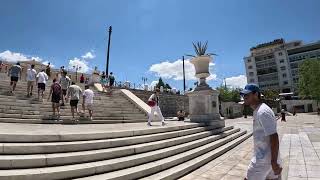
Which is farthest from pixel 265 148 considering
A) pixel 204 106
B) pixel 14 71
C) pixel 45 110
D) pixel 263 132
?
pixel 14 71

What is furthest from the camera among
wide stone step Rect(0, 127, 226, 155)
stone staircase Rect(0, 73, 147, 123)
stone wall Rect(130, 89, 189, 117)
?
stone wall Rect(130, 89, 189, 117)

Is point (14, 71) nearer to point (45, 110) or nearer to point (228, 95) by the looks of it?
point (45, 110)

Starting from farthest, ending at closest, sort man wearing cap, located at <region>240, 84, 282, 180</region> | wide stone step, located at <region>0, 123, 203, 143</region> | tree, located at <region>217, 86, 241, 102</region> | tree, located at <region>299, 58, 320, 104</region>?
tree, located at <region>217, 86, 241, 102</region> → tree, located at <region>299, 58, 320, 104</region> → wide stone step, located at <region>0, 123, 203, 143</region> → man wearing cap, located at <region>240, 84, 282, 180</region>

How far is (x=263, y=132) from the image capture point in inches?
115

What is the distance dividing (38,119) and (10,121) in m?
0.91

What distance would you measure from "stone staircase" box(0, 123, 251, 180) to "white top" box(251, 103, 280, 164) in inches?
113

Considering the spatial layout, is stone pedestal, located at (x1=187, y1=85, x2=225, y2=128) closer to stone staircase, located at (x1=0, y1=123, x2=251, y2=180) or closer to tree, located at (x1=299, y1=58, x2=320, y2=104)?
stone staircase, located at (x1=0, y1=123, x2=251, y2=180)

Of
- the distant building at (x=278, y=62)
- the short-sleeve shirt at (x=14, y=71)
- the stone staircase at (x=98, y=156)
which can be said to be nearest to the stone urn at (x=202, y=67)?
the stone staircase at (x=98, y=156)

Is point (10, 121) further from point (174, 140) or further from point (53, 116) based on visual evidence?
point (174, 140)

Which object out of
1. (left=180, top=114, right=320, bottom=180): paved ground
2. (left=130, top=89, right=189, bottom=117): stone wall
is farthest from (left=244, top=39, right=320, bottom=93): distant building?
(left=180, top=114, right=320, bottom=180): paved ground

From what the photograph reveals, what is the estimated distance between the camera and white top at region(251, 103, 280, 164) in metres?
2.85

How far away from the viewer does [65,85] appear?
12.3 m

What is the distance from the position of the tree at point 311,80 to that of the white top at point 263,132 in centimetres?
4933

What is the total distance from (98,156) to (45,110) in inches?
275
